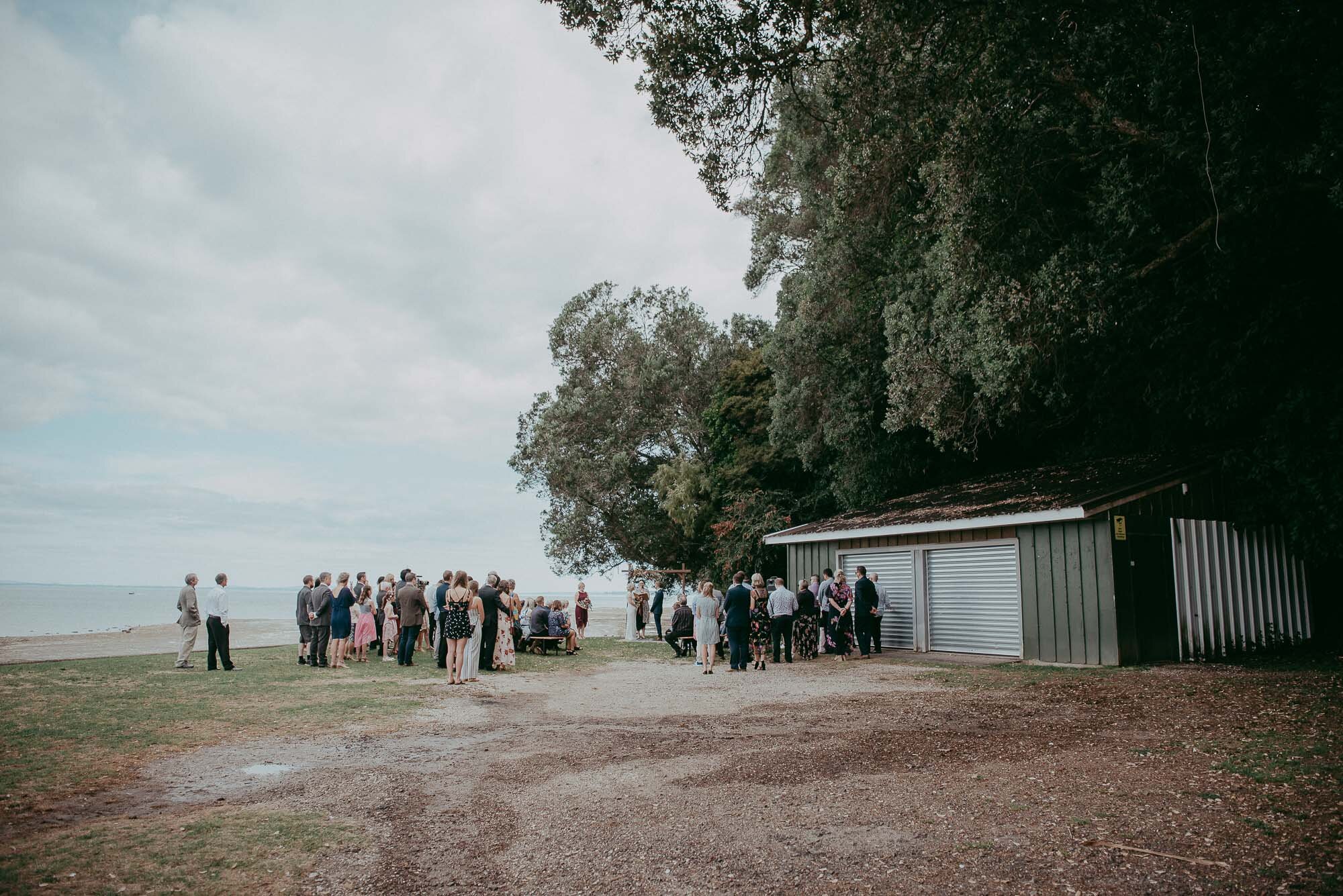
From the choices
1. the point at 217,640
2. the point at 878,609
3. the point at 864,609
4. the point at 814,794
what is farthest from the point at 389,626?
the point at 814,794

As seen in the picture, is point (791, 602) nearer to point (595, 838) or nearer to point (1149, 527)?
point (1149, 527)

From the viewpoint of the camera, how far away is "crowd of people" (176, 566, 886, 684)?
1408cm

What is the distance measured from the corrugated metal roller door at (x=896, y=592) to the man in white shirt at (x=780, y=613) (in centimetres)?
229

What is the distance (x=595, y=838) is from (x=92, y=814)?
138 inches

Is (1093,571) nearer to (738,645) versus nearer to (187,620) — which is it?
(738,645)

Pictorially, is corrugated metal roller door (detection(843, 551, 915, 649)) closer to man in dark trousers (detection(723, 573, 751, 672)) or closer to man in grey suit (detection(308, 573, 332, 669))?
man in dark trousers (detection(723, 573, 751, 672))

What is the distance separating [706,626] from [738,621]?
0.57m

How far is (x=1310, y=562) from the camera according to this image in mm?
15359

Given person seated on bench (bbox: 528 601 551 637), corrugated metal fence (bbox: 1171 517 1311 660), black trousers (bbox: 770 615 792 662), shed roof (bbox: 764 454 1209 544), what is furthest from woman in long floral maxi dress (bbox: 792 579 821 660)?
corrugated metal fence (bbox: 1171 517 1311 660)

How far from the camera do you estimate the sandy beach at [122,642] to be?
63.1 feet

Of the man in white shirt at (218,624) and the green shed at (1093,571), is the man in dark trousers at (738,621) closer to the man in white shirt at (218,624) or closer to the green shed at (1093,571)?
the green shed at (1093,571)

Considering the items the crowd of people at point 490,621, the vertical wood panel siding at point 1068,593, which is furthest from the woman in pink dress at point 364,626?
the vertical wood panel siding at point 1068,593

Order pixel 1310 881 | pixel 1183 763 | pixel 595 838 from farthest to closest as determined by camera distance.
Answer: pixel 1183 763 < pixel 595 838 < pixel 1310 881

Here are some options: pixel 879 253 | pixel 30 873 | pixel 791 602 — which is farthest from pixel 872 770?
pixel 879 253
